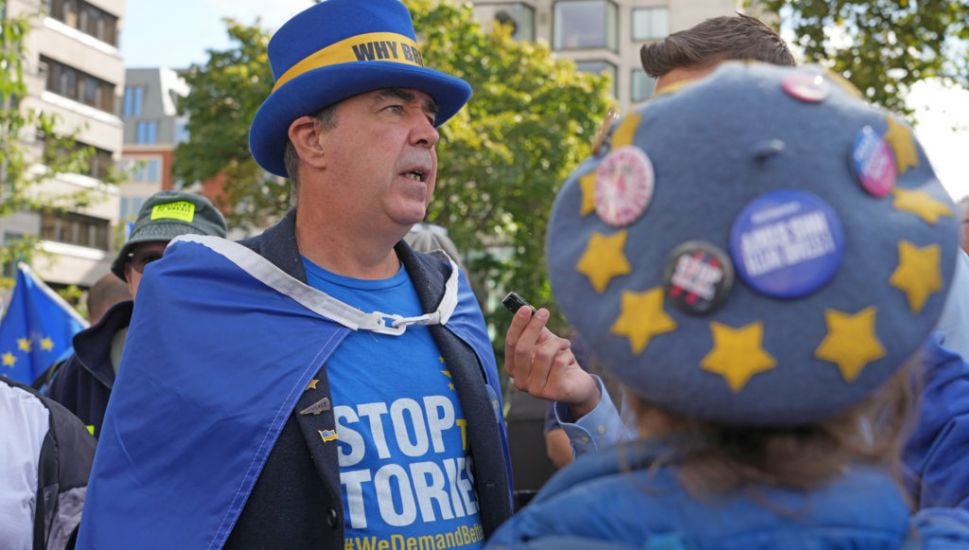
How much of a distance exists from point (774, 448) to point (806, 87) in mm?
417

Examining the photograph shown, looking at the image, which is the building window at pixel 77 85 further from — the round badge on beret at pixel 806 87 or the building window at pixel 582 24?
the round badge on beret at pixel 806 87

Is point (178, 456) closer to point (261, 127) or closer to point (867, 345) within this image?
point (261, 127)

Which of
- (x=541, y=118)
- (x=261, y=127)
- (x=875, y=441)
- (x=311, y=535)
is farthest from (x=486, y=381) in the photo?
(x=541, y=118)

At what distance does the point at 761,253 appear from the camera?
4.80 feet

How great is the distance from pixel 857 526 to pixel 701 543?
18 cm

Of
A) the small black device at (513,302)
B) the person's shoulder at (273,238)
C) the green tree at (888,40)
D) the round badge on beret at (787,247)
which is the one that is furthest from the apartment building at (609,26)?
the round badge on beret at (787,247)

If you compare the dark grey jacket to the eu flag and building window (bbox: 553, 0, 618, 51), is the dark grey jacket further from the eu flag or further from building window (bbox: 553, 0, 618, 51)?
building window (bbox: 553, 0, 618, 51)

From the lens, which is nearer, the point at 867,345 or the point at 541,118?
the point at 867,345

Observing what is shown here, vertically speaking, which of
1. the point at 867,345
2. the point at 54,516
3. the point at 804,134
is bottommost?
the point at 54,516

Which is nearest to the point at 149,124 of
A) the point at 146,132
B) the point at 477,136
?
the point at 146,132

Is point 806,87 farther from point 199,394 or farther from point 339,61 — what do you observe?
point 339,61

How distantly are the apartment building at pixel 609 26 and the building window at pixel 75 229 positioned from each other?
17726mm

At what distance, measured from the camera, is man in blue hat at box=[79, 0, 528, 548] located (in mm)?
3180

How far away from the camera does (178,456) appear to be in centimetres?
324
